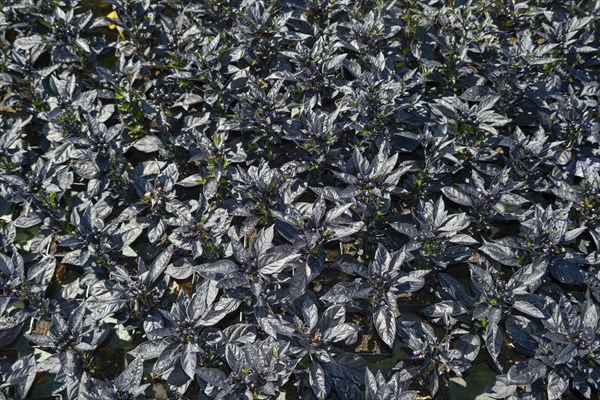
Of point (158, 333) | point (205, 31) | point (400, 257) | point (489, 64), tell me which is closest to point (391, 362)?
point (400, 257)

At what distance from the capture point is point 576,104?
4727mm

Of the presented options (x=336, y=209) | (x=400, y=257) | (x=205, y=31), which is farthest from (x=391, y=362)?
(x=205, y=31)

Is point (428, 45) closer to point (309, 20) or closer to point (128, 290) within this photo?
point (309, 20)

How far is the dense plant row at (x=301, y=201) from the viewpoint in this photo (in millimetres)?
3826

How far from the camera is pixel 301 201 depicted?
5012mm

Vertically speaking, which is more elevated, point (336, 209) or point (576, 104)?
point (576, 104)

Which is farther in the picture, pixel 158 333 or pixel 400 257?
pixel 400 257

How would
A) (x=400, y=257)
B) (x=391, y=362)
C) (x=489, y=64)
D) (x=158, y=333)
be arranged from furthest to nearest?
1. (x=489, y=64)
2. (x=391, y=362)
3. (x=400, y=257)
4. (x=158, y=333)

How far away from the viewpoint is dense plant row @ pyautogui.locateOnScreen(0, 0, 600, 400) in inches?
151

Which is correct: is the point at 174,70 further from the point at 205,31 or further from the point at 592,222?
the point at 592,222

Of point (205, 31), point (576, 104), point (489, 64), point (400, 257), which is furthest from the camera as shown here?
point (205, 31)

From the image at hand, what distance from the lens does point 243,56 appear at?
540 centimetres

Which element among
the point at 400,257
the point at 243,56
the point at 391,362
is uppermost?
the point at 243,56

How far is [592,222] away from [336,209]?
2.23m
